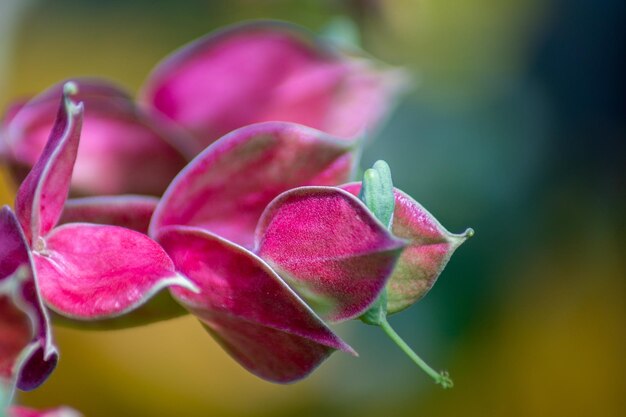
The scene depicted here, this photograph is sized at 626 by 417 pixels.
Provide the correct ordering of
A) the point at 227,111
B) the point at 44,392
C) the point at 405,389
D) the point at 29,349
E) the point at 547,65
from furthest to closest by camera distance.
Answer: the point at 547,65, the point at 405,389, the point at 44,392, the point at 227,111, the point at 29,349

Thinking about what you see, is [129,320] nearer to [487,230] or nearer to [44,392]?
[44,392]

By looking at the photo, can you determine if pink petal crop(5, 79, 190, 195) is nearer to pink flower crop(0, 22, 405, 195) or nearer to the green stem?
pink flower crop(0, 22, 405, 195)

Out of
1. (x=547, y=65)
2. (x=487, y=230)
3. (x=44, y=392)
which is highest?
(x=547, y=65)

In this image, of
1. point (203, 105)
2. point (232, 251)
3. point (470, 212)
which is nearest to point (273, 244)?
point (232, 251)

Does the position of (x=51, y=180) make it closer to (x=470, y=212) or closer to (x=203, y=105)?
(x=203, y=105)

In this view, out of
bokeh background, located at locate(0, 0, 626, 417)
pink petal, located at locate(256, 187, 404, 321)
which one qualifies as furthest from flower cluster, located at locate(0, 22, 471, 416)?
bokeh background, located at locate(0, 0, 626, 417)

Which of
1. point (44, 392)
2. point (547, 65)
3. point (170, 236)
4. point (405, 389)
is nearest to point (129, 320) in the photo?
point (170, 236)
